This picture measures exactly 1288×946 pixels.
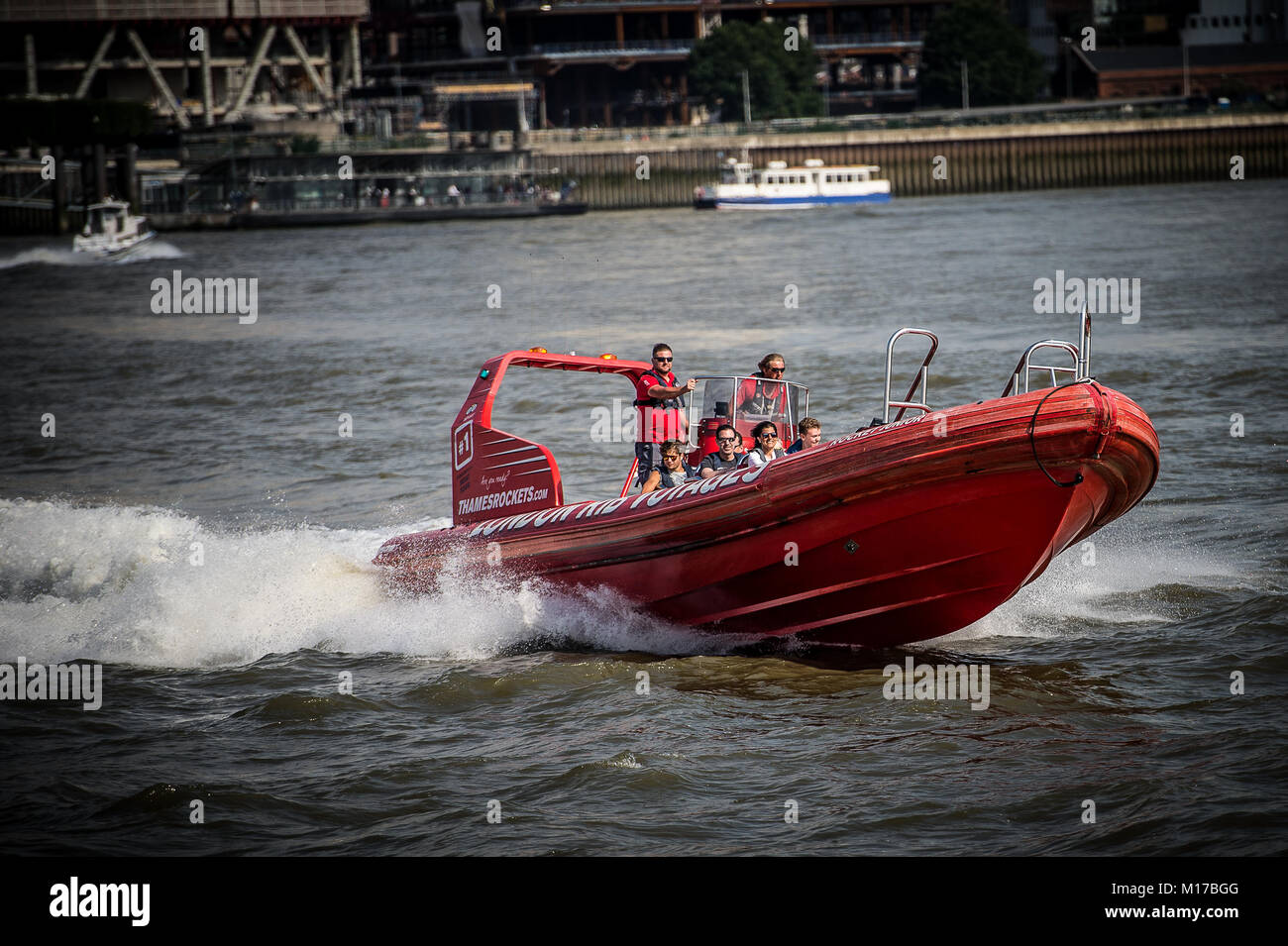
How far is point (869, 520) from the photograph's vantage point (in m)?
8.69

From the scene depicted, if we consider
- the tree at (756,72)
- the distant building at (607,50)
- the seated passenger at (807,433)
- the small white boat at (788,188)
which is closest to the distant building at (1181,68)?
the distant building at (607,50)

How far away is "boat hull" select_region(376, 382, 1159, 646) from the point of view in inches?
324

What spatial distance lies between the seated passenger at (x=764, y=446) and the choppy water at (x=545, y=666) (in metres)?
1.26

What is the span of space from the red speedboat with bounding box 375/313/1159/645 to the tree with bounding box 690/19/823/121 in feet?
255

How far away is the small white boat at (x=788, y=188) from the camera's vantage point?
62.8 m

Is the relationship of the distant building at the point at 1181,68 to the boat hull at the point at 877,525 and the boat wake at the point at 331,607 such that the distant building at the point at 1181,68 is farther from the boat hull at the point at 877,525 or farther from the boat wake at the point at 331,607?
the boat hull at the point at 877,525

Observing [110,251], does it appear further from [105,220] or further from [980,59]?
[980,59]

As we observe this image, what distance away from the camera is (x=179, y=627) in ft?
35.2

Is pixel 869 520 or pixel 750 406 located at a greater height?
pixel 750 406

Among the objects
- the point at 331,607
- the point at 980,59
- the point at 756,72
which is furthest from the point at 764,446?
the point at 980,59

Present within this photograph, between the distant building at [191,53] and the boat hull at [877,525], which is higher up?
the distant building at [191,53]

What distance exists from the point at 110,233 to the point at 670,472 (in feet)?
139
